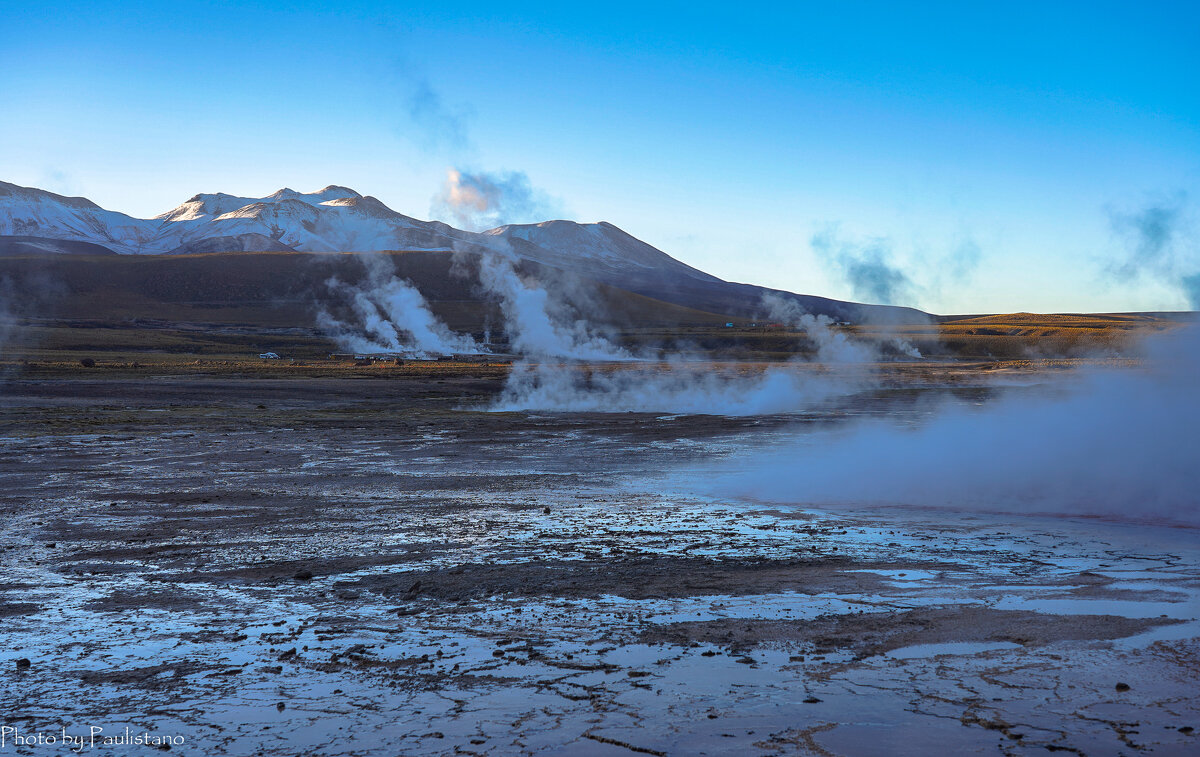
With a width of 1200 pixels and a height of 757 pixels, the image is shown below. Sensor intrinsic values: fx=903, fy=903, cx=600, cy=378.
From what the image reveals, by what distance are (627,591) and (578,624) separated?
53.2 inches

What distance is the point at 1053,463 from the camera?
63.4 ft

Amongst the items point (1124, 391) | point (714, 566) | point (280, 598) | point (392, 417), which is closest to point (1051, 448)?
point (1124, 391)

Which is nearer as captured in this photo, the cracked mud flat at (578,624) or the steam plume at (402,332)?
the cracked mud flat at (578,624)

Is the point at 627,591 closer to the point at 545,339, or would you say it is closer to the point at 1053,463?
the point at 1053,463

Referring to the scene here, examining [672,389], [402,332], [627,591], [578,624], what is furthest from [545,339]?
[578,624]

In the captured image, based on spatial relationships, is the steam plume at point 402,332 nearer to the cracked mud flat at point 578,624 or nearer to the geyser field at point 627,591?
the geyser field at point 627,591

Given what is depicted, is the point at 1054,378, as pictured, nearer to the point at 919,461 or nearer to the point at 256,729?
the point at 919,461

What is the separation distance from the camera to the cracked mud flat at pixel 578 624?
20.6ft

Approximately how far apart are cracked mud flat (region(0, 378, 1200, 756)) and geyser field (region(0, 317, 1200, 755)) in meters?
0.04

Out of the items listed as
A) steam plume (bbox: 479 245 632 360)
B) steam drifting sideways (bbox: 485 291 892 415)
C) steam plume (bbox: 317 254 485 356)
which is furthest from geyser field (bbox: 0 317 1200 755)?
steam plume (bbox: 317 254 485 356)

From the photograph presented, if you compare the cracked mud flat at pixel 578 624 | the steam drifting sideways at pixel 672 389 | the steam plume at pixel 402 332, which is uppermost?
the steam plume at pixel 402 332

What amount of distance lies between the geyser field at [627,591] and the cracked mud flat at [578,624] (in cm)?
4

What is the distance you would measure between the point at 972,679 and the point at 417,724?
4269mm

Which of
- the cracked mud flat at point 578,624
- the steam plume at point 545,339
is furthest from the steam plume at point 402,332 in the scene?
the cracked mud flat at point 578,624
